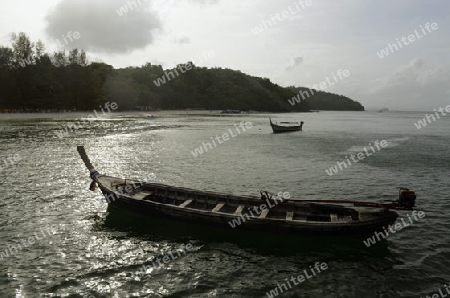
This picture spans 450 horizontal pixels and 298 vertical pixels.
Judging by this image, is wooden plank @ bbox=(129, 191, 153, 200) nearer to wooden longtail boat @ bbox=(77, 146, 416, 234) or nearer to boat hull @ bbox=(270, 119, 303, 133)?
wooden longtail boat @ bbox=(77, 146, 416, 234)

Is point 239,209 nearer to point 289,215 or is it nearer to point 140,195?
point 289,215

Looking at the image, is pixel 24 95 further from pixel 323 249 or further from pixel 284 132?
pixel 323 249

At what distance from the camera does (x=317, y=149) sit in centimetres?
4547

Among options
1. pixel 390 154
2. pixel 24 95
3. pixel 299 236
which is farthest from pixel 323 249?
pixel 24 95

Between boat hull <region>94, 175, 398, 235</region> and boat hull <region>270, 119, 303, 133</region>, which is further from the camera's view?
boat hull <region>270, 119, 303, 133</region>

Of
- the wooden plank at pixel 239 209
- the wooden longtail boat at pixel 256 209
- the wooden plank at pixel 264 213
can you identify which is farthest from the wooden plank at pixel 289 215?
the wooden plank at pixel 239 209

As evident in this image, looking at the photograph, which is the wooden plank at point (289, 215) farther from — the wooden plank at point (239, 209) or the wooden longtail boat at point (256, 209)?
the wooden plank at point (239, 209)

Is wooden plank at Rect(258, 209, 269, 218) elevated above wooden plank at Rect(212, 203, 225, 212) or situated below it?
below

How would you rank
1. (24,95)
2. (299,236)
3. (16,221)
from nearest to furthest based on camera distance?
(299,236) < (16,221) < (24,95)

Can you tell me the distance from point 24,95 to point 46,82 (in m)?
7.15

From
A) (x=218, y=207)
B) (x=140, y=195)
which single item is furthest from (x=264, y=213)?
(x=140, y=195)

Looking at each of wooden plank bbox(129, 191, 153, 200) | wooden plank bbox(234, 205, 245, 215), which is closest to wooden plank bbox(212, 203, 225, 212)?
wooden plank bbox(234, 205, 245, 215)

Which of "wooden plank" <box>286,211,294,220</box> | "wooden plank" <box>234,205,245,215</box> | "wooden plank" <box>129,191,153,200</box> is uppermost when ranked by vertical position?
"wooden plank" <box>129,191,153,200</box>

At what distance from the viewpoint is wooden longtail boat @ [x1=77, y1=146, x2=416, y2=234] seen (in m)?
13.0
